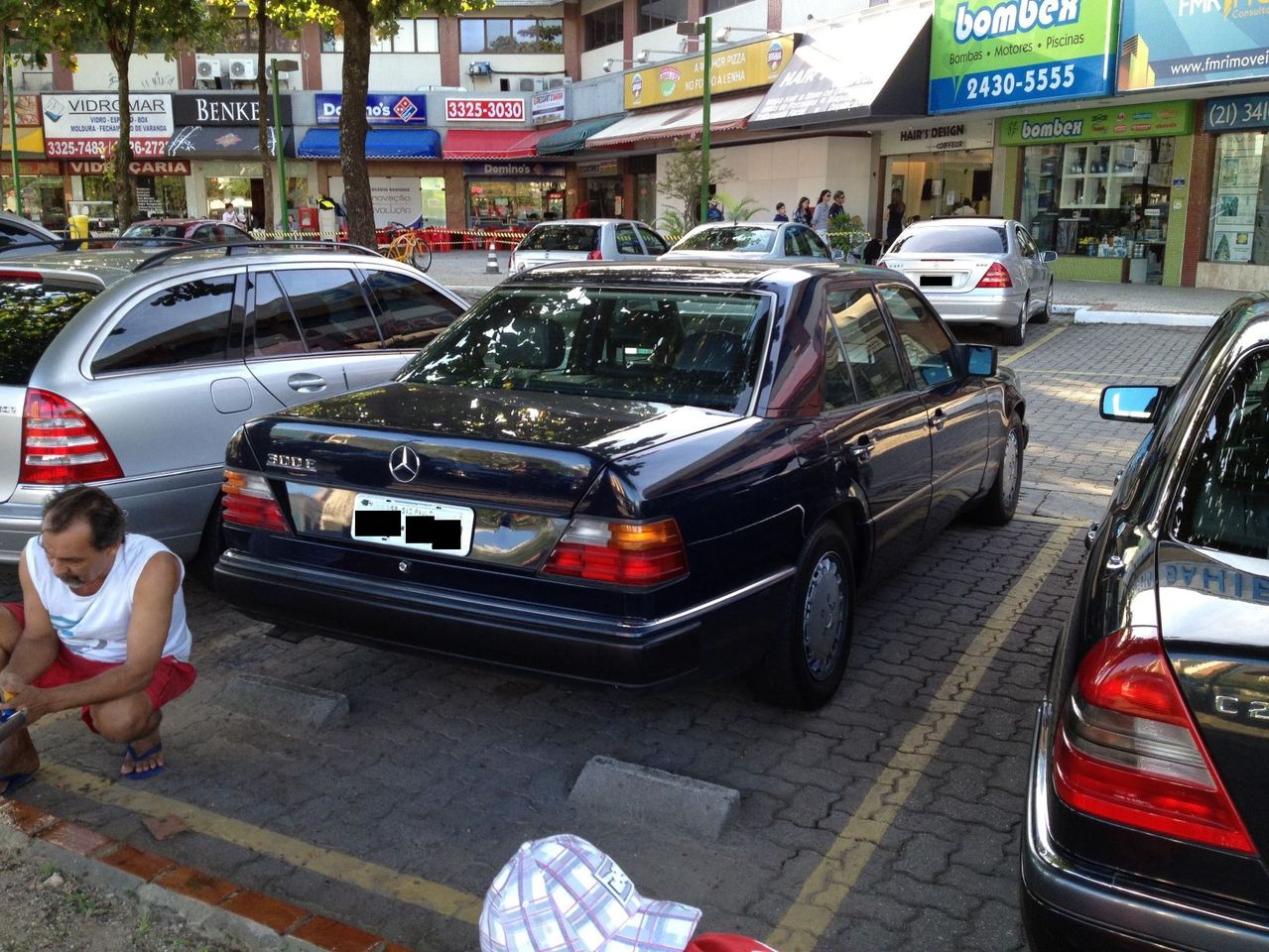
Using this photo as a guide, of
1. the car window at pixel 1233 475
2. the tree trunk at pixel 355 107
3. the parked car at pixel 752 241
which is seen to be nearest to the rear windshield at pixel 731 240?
the parked car at pixel 752 241

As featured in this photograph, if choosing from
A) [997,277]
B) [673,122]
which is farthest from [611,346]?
[673,122]

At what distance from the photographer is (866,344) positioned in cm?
478

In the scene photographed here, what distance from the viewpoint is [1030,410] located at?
1050cm

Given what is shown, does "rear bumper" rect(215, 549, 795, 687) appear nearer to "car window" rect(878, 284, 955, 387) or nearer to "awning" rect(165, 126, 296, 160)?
"car window" rect(878, 284, 955, 387)

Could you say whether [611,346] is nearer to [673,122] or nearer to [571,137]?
[673,122]

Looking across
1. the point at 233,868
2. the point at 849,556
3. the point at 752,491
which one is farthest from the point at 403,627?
the point at 849,556

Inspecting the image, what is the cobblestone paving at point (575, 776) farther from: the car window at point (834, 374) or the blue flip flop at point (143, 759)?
the car window at point (834, 374)

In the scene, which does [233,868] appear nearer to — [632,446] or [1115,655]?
[632,446]

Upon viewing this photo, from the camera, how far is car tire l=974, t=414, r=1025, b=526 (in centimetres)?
656

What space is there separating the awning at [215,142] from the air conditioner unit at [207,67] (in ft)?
6.12

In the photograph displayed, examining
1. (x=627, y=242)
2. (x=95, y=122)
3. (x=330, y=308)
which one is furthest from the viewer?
(x=95, y=122)

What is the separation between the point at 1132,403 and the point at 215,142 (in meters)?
41.0

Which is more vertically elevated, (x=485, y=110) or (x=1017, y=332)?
(x=485, y=110)

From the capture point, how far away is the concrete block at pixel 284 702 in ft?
13.8
